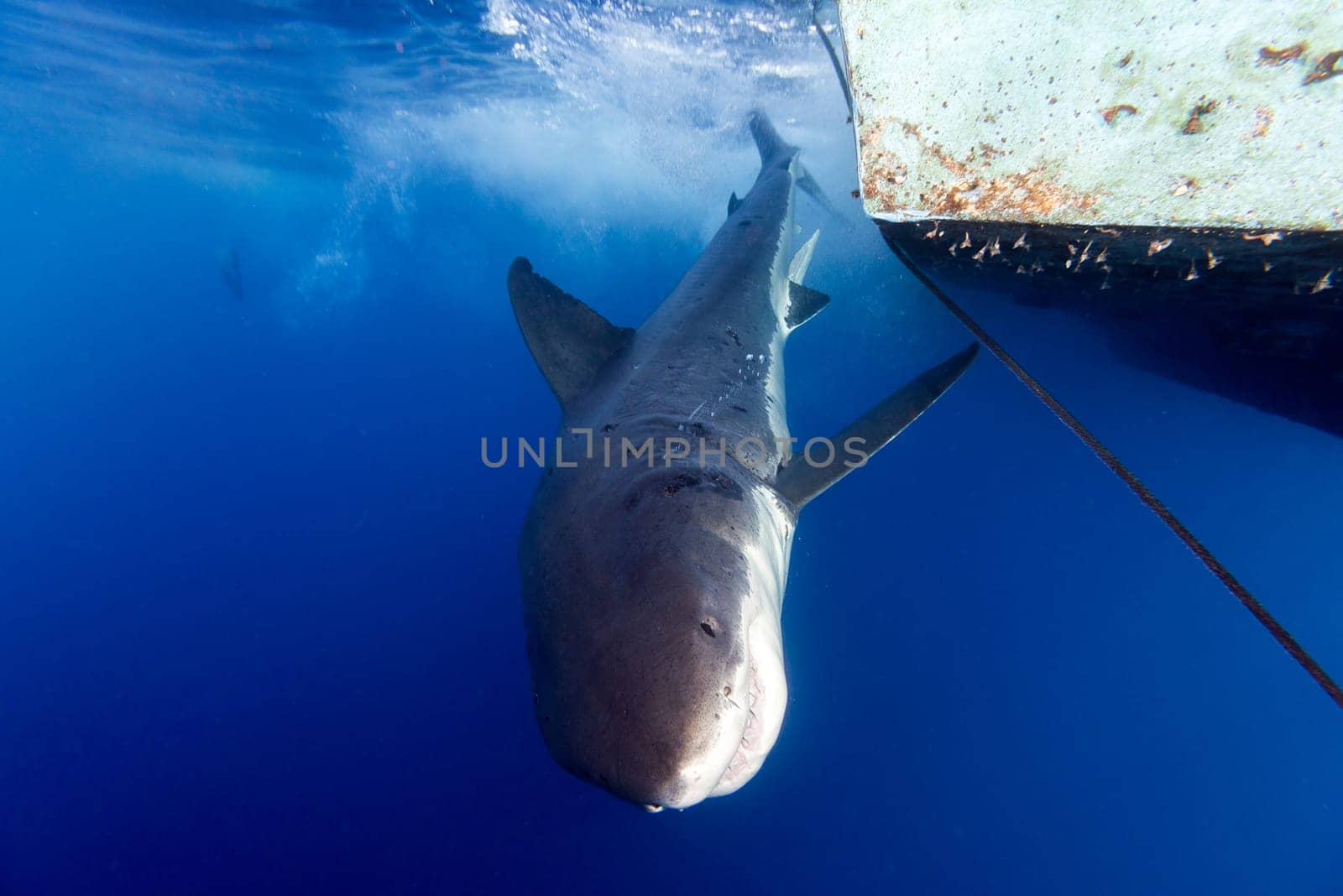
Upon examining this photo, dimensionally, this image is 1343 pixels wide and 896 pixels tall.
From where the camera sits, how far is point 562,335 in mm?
3963

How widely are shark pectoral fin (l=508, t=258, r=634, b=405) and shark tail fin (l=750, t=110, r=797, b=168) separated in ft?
17.5

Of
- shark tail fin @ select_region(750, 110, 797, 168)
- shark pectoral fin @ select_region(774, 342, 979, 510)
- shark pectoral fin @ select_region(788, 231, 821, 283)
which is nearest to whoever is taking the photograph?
shark pectoral fin @ select_region(774, 342, 979, 510)

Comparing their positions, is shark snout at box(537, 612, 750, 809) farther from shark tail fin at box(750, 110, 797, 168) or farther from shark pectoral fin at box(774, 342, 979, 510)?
shark tail fin at box(750, 110, 797, 168)

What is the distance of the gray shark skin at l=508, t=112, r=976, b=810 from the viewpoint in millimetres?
1666

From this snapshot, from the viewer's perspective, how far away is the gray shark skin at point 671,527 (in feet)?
5.47

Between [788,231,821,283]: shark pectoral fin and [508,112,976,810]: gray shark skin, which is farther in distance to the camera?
[788,231,821,283]: shark pectoral fin

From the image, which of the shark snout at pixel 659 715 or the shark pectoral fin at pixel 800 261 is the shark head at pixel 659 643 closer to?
the shark snout at pixel 659 715

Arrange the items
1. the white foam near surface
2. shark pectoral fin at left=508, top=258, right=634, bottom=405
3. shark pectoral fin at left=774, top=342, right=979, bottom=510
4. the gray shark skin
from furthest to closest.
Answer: shark pectoral fin at left=508, top=258, right=634, bottom=405 < shark pectoral fin at left=774, top=342, right=979, bottom=510 < the gray shark skin < the white foam near surface

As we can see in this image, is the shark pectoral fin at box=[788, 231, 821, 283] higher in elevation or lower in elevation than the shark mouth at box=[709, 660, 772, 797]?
higher

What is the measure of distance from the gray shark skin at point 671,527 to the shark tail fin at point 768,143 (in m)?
4.11

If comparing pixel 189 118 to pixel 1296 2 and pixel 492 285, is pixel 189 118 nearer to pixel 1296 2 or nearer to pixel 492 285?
pixel 492 285

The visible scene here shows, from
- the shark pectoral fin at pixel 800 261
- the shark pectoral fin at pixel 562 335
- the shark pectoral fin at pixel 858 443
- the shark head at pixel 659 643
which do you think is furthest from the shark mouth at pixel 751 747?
the shark pectoral fin at pixel 800 261

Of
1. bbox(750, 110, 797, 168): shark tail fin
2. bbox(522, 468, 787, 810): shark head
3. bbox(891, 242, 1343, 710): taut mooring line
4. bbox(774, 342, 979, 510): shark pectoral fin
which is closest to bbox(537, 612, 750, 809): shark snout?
bbox(522, 468, 787, 810): shark head

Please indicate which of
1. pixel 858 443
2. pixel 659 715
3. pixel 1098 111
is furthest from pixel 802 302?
pixel 659 715
